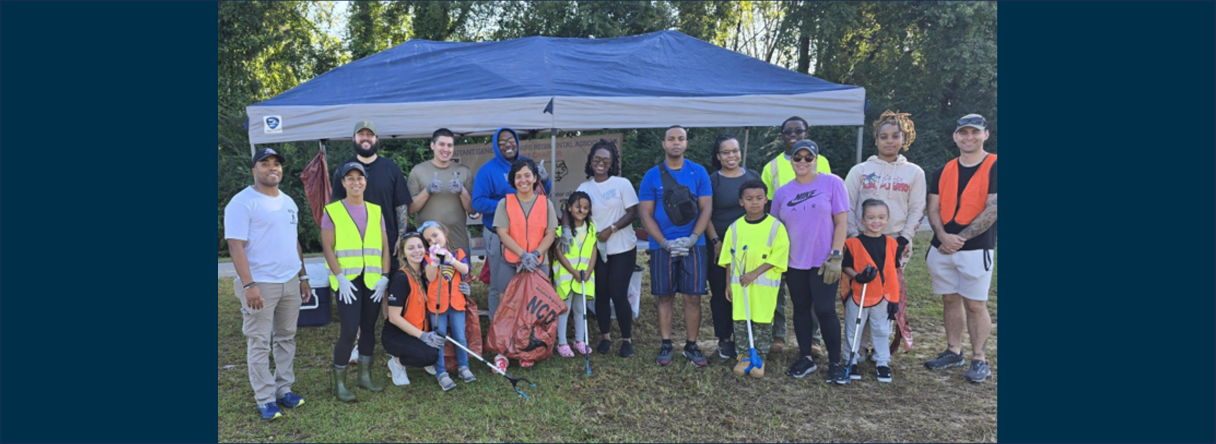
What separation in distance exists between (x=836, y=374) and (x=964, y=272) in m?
1.04

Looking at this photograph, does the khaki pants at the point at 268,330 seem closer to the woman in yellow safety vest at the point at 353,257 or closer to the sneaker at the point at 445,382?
the woman in yellow safety vest at the point at 353,257

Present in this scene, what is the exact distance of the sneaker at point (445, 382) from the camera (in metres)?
4.29

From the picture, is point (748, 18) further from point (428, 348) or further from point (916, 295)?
point (428, 348)

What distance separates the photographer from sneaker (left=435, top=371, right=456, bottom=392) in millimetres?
4295

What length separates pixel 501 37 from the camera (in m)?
15.4

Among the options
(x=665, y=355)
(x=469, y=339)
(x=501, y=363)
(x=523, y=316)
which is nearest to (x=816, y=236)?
(x=665, y=355)

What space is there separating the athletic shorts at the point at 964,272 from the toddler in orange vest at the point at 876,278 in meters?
0.33

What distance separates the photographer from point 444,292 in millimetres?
4336

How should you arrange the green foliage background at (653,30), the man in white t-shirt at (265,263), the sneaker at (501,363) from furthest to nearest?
the green foliage background at (653,30)
the sneaker at (501,363)
the man in white t-shirt at (265,263)

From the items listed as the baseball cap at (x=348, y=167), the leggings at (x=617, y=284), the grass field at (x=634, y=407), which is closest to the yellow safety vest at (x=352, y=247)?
the baseball cap at (x=348, y=167)

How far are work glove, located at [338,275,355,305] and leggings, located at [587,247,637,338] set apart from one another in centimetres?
172

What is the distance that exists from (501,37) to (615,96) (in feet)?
35.4

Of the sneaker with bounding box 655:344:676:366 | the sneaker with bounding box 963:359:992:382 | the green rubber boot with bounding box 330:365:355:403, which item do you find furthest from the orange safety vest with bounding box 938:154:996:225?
the green rubber boot with bounding box 330:365:355:403

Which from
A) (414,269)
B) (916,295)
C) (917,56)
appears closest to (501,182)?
(414,269)
